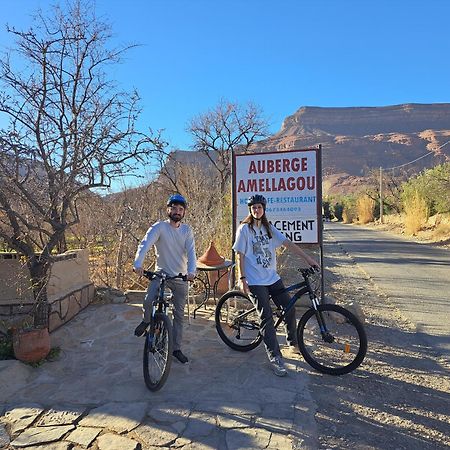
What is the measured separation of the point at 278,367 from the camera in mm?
4195

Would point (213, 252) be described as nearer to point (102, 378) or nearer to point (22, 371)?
point (102, 378)

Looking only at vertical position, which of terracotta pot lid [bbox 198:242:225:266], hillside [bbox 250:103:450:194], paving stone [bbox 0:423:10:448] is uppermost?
hillside [bbox 250:103:450:194]

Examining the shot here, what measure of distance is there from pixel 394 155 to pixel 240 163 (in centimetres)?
11901

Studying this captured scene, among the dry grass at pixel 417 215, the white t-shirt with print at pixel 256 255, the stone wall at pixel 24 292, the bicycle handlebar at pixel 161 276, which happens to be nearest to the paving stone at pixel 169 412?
the bicycle handlebar at pixel 161 276

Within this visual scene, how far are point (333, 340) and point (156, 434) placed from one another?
2.07 m

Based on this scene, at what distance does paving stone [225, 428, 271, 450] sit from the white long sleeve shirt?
5.61ft

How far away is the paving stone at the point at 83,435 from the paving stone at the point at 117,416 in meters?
0.06

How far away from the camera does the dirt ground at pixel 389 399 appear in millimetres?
3141

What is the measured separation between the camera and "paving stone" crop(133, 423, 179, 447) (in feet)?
10.1

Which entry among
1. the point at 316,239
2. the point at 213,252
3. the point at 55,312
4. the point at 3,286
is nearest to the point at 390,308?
the point at 316,239

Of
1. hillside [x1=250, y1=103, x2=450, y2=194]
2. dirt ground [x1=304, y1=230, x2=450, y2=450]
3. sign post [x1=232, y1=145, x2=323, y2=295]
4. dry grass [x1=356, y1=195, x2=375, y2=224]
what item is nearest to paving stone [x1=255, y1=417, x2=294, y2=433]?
dirt ground [x1=304, y1=230, x2=450, y2=450]

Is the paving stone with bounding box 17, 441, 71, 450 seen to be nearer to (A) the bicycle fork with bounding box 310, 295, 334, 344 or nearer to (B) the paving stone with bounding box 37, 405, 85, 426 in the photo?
(B) the paving stone with bounding box 37, 405, 85, 426

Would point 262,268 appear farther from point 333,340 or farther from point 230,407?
point 230,407

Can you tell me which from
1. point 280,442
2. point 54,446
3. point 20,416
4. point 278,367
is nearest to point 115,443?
point 54,446
